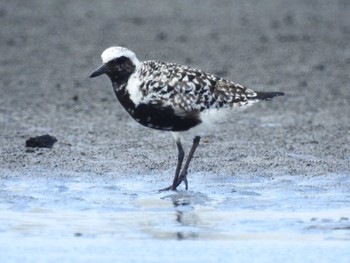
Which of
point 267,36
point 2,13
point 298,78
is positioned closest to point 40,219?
point 298,78

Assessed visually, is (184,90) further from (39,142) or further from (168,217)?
(39,142)

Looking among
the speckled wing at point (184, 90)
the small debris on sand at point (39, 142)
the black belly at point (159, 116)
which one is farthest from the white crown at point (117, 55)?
the small debris on sand at point (39, 142)

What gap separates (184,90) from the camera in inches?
414

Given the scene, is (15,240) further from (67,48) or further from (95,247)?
(67,48)

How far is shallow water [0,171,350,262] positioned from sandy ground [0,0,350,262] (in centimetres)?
2

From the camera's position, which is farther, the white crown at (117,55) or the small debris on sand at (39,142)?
the small debris on sand at (39,142)

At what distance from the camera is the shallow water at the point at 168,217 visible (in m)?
7.98

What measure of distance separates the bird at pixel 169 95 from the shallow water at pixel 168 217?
570mm

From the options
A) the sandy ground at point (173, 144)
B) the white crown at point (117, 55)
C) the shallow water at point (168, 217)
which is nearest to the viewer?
the shallow water at point (168, 217)

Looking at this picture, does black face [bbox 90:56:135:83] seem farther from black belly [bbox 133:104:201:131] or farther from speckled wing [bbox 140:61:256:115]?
black belly [bbox 133:104:201:131]

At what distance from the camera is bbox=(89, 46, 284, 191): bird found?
10.4 meters

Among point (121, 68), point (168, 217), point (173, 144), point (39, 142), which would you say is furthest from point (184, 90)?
point (39, 142)

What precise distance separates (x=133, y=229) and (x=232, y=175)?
251cm

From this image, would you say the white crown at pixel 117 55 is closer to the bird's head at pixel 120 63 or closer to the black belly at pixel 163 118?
the bird's head at pixel 120 63
